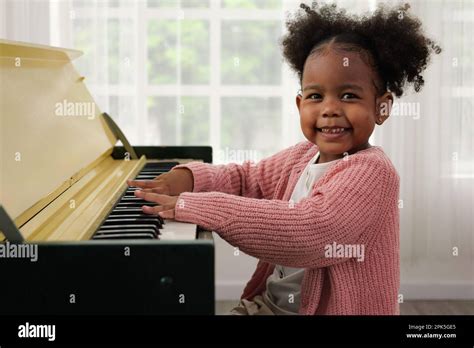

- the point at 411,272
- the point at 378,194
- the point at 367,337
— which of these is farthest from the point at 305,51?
the point at 411,272

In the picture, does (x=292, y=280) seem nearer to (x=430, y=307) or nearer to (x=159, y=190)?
(x=159, y=190)

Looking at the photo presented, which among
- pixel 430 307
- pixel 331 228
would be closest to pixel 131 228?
pixel 331 228

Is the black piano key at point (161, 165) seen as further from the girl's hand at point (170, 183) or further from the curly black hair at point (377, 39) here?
the curly black hair at point (377, 39)

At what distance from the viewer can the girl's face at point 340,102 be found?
1303 millimetres

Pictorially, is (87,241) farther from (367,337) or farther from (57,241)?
(367,337)

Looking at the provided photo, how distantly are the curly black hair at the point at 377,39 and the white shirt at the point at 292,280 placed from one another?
20 cm

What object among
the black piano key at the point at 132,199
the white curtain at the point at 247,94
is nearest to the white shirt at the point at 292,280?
the black piano key at the point at 132,199

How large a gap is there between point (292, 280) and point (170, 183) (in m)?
0.31

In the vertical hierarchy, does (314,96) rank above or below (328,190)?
above

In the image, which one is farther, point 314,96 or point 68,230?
point 314,96

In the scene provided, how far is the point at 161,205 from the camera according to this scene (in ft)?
3.86

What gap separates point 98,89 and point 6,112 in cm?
177

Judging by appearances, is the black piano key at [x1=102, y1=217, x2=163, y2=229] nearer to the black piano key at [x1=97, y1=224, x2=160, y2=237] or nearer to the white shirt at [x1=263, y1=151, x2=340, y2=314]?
the black piano key at [x1=97, y1=224, x2=160, y2=237]

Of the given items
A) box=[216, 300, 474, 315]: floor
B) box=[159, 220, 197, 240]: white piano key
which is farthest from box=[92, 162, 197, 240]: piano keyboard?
box=[216, 300, 474, 315]: floor
